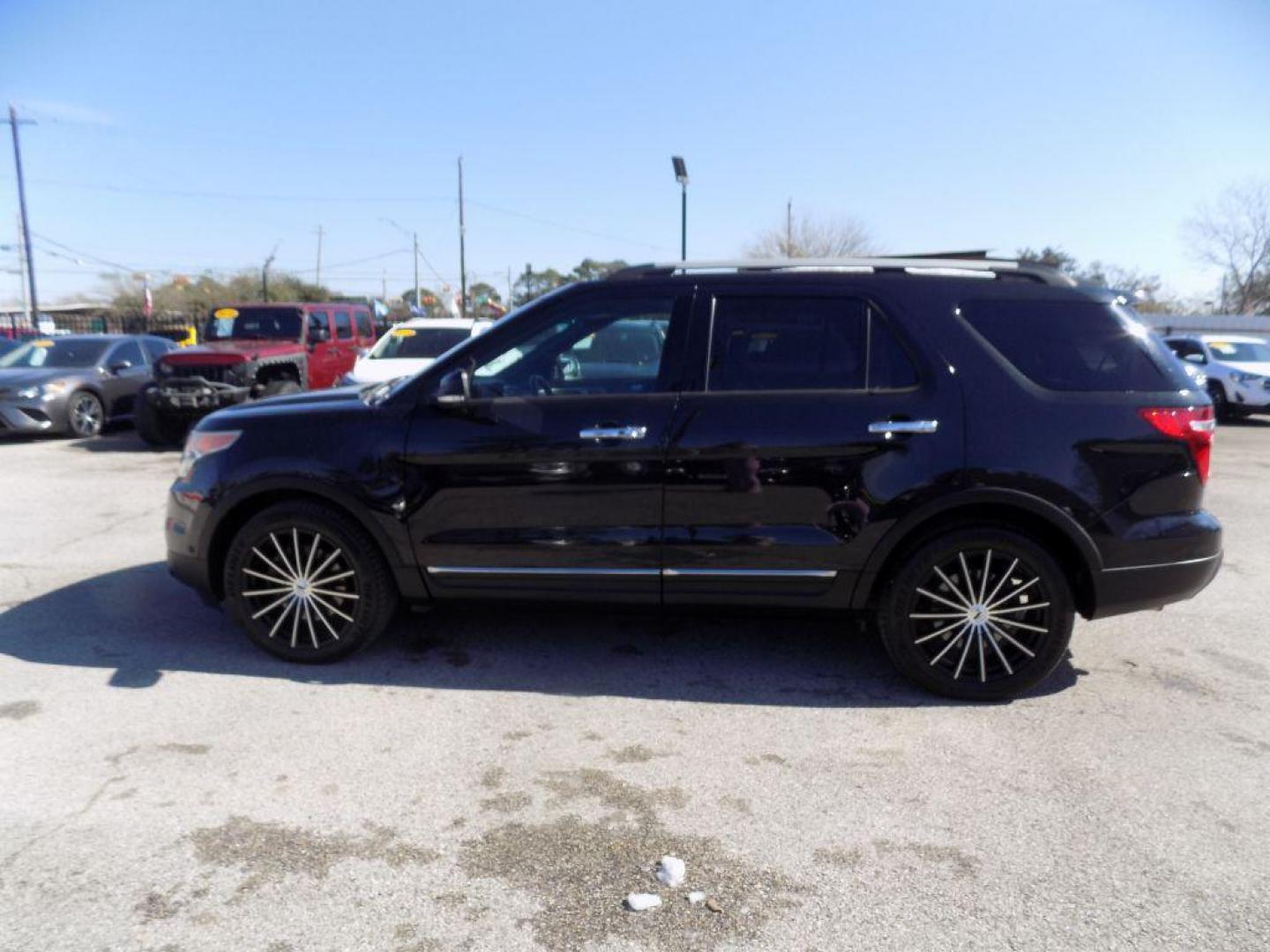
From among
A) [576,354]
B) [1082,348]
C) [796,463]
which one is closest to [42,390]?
[576,354]

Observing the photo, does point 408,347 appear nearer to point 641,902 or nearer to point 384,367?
Result: point 384,367

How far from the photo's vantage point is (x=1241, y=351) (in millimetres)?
17406

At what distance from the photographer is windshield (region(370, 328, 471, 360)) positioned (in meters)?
12.6

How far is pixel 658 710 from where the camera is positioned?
4.00 meters

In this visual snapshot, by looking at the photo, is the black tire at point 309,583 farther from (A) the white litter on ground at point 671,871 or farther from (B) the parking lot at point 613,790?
(A) the white litter on ground at point 671,871

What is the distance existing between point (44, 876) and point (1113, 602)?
415cm

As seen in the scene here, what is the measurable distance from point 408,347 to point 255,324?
2700 millimetres

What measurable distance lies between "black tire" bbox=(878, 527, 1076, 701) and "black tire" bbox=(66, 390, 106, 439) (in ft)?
41.0

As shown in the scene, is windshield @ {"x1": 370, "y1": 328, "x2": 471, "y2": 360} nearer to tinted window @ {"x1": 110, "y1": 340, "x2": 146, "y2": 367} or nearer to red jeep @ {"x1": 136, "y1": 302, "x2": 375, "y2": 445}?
red jeep @ {"x1": 136, "y1": 302, "x2": 375, "y2": 445}

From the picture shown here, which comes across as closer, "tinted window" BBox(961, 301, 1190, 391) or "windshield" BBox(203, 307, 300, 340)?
"tinted window" BBox(961, 301, 1190, 391)

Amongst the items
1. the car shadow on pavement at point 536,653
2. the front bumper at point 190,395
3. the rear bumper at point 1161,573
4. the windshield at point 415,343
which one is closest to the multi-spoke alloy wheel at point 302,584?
the car shadow on pavement at point 536,653

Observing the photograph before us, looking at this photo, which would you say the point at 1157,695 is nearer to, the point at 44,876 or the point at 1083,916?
the point at 1083,916

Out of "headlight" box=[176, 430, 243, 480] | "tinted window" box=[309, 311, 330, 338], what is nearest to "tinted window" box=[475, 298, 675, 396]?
"headlight" box=[176, 430, 243, 480]

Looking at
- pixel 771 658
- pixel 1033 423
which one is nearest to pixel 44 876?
pixel 771 658
